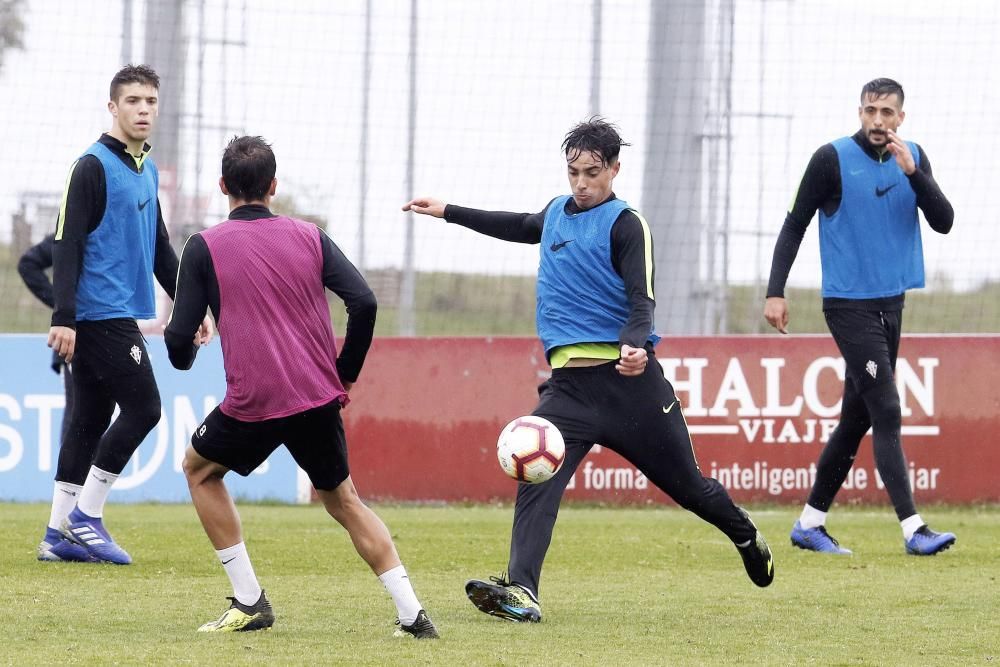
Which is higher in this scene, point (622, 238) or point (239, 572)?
point (622, 238)

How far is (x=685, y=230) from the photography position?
12.7 m

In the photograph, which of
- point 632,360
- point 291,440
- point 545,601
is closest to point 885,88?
point 632,360

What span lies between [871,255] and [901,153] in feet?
2.41

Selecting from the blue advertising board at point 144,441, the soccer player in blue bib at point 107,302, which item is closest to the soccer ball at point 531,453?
the soccer player in blue bib at point 107,302

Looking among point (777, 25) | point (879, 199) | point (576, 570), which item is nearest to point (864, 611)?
point (576, 570)

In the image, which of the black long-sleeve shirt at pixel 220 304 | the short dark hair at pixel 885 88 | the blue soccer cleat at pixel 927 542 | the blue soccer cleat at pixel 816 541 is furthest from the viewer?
the blue soccer cleat at pixel 816 541

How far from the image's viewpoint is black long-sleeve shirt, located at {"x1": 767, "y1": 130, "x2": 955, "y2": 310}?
321 inches

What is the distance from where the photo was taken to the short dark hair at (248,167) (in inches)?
213

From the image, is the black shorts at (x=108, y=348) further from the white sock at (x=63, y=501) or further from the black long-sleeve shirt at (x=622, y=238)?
the black long-sleeve shirt at (x=622, y=238)

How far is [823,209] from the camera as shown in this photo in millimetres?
8383

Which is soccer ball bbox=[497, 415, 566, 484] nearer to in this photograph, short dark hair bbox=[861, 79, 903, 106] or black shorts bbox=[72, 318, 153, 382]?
black shorts bbox=[72, 318, 153, 382]

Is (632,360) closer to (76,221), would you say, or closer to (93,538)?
(76,221)

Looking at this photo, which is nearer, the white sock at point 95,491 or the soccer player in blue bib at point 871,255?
the white sock at point 95,491

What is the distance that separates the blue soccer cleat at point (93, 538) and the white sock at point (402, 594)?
8.37 feet
